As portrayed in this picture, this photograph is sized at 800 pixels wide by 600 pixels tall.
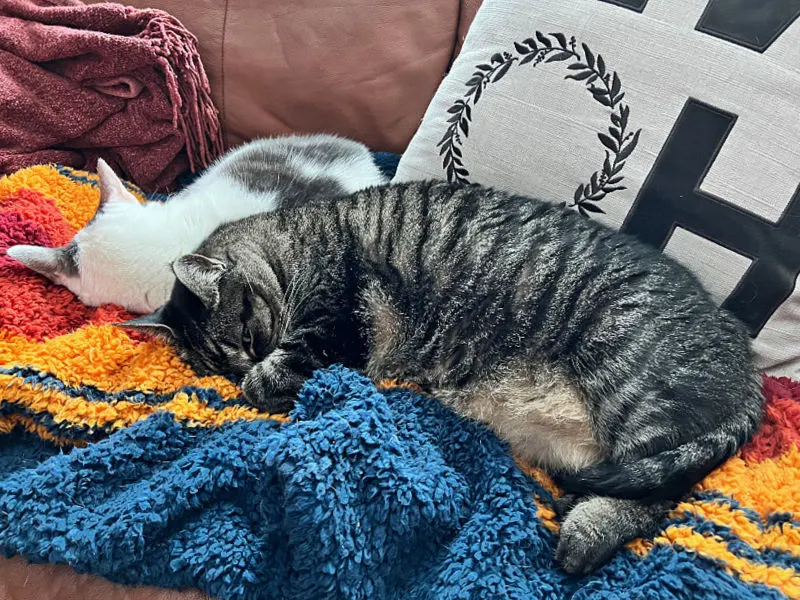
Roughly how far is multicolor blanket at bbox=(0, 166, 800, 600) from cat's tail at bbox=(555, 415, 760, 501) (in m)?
0.03

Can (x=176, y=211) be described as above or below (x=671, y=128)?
below

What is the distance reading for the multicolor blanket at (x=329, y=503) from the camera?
2.36 ft

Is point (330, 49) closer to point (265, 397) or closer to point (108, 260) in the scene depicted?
point (108, 260)

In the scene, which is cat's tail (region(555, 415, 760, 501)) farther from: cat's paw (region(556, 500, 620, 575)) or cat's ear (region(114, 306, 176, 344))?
cat's ear (region(114, 306, 176, 344))

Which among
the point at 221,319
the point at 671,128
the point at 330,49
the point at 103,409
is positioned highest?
the point at 671,128

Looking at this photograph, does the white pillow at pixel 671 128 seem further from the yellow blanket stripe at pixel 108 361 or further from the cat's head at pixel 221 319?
the yellow blanket stripe at pixel 108 361

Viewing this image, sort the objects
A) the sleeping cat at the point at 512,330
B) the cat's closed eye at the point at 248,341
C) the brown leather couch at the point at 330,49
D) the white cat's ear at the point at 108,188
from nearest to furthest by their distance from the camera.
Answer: the sleeping cat at the point at 512,330 < the cat's closed eye at the point at 248,341 < the white cat's ear at the point at 108,188 < the brown leather couch at the point at 330,49

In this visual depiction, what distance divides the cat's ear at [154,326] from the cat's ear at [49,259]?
0.69 ft

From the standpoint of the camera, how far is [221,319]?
3.35 ft

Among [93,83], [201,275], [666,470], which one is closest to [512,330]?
[666,470]

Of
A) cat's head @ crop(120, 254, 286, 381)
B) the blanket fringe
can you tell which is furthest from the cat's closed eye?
the blanket fringe

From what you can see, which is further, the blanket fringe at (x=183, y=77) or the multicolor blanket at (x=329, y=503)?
the blanket fringe at (x=183, y=77)

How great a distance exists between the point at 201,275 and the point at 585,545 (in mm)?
681

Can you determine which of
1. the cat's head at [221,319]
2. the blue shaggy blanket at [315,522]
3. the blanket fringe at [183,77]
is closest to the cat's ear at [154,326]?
the cat's head at [221,319]
